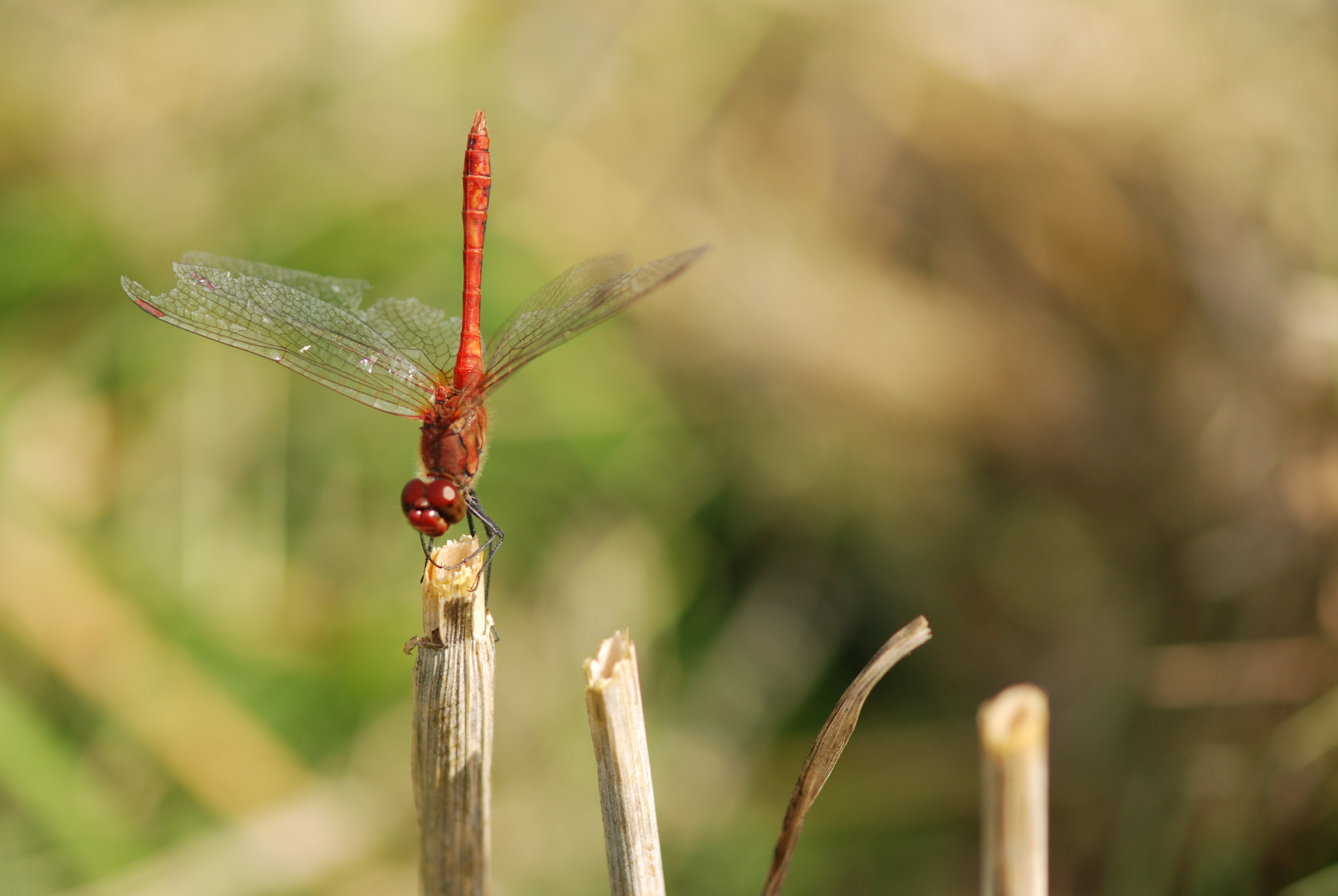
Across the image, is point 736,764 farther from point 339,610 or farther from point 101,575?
point 101,575

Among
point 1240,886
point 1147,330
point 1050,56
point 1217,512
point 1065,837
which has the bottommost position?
point 1240,886

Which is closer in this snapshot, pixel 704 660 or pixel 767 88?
pixel 704 660

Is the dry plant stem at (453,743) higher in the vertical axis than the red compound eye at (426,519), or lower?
lower

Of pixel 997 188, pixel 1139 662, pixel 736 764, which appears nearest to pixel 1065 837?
pixel 1139 662

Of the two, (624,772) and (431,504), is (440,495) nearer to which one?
(431,504)

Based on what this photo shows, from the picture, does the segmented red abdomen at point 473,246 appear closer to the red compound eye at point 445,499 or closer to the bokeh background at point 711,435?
the red compound eye at point 445,499

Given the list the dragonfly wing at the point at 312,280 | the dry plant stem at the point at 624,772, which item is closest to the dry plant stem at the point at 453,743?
the dry plant stem at the point at 624,772

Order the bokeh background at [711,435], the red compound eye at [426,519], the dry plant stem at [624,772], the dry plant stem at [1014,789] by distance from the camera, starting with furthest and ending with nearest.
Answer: the bokeh background at [711,435]
the red compound eye at [426,519]
the dry plant stem at [624,772]
the dry plant stem at [1014,789]
